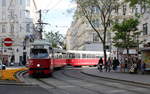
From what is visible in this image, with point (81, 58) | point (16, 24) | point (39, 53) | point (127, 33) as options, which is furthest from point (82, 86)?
point (16, 24)

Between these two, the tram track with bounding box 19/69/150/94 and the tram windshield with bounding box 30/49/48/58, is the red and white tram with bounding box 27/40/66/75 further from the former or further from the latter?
the tram track with bounding box 19/69/150/94

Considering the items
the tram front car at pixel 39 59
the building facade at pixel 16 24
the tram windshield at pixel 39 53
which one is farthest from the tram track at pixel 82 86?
the building facade at pixel 16 24

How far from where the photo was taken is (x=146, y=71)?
117 ft

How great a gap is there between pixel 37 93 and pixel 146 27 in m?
35.9

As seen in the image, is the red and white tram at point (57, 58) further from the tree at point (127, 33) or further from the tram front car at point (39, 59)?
the tree at point (127, 33)

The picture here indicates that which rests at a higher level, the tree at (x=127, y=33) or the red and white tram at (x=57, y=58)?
the tree at (x=127, y=33)

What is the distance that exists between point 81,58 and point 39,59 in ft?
104

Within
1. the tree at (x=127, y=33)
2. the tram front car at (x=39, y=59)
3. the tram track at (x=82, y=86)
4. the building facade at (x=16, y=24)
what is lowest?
the tram track at (x=82, y=86)

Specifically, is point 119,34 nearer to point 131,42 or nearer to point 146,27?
point 131,42

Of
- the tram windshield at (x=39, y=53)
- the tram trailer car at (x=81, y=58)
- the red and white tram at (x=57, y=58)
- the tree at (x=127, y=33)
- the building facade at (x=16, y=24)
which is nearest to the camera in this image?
the tram windshield at (x=39, y=53)

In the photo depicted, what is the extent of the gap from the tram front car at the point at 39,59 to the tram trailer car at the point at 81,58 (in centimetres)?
2692

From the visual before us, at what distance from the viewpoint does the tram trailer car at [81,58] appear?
5603 centimetres

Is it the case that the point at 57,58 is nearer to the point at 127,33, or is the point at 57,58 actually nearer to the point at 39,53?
the point at 127,33

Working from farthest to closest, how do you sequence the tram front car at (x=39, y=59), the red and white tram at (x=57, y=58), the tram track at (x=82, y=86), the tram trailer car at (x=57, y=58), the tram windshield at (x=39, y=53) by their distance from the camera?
the tram trailer car at (x=57, y=58) → the red and white tram at (x=57, y=58) → the tram windshield at (x=39, y=53) → the tram front car at (x=39, y=59) → the tram track at (x=82, y=86)
